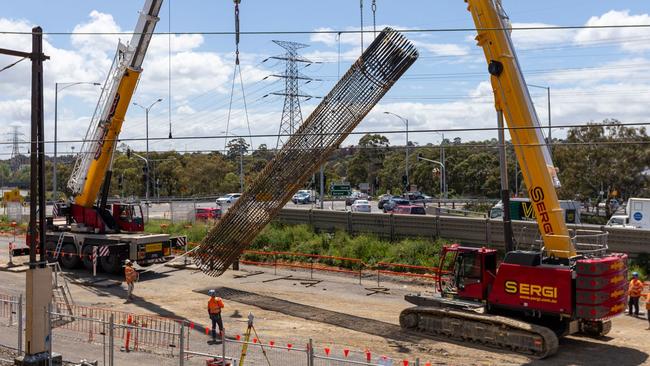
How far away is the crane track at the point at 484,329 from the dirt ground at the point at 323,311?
0.95 ft

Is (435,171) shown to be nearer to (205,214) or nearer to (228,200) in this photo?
(228,200)

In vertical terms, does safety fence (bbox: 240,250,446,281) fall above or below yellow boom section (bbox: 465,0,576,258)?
below

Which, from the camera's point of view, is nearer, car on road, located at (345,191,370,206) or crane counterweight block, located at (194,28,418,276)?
crane counterweight block, located at (194,28,418,276)

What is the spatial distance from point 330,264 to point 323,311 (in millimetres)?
9372

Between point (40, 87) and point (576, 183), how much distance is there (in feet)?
148

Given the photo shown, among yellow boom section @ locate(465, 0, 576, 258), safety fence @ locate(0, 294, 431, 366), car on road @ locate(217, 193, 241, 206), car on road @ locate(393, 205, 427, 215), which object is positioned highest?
yellow boom section @ locate(465, 0, 576, 258)

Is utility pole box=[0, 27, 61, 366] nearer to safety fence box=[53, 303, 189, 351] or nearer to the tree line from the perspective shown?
safety fence box=[53, 303, 189, 351]

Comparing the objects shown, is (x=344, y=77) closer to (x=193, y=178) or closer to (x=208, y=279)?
(x=208, y=279)

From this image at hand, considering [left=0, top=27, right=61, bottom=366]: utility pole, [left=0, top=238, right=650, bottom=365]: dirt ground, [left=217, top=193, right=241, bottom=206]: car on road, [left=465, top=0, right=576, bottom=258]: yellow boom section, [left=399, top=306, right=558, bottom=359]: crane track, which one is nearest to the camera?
[left=0, top=27, right=61, bottom=366]: utility pole

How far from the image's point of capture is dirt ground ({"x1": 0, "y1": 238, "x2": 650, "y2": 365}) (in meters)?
16.5

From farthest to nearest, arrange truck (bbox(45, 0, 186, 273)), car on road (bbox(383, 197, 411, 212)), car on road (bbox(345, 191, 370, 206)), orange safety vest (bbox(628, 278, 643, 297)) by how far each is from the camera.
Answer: car on road (bbox(345, 191, 370, 206))
car on road (bbox(383, 197, 411, 212))
truck (bbox(45, 0, 186, 273))
orange safety vest (bbox(628, 278, 643, 297))

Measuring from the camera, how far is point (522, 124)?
16.8 metres

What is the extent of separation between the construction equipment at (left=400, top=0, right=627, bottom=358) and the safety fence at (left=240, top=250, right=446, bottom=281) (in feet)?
29.8

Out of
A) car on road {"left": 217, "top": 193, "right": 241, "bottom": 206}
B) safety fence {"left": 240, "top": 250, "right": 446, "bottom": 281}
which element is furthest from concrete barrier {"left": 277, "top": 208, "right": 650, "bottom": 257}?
car on road {"left": 217, "top": 193, "right": 241, "bottom": 206}
